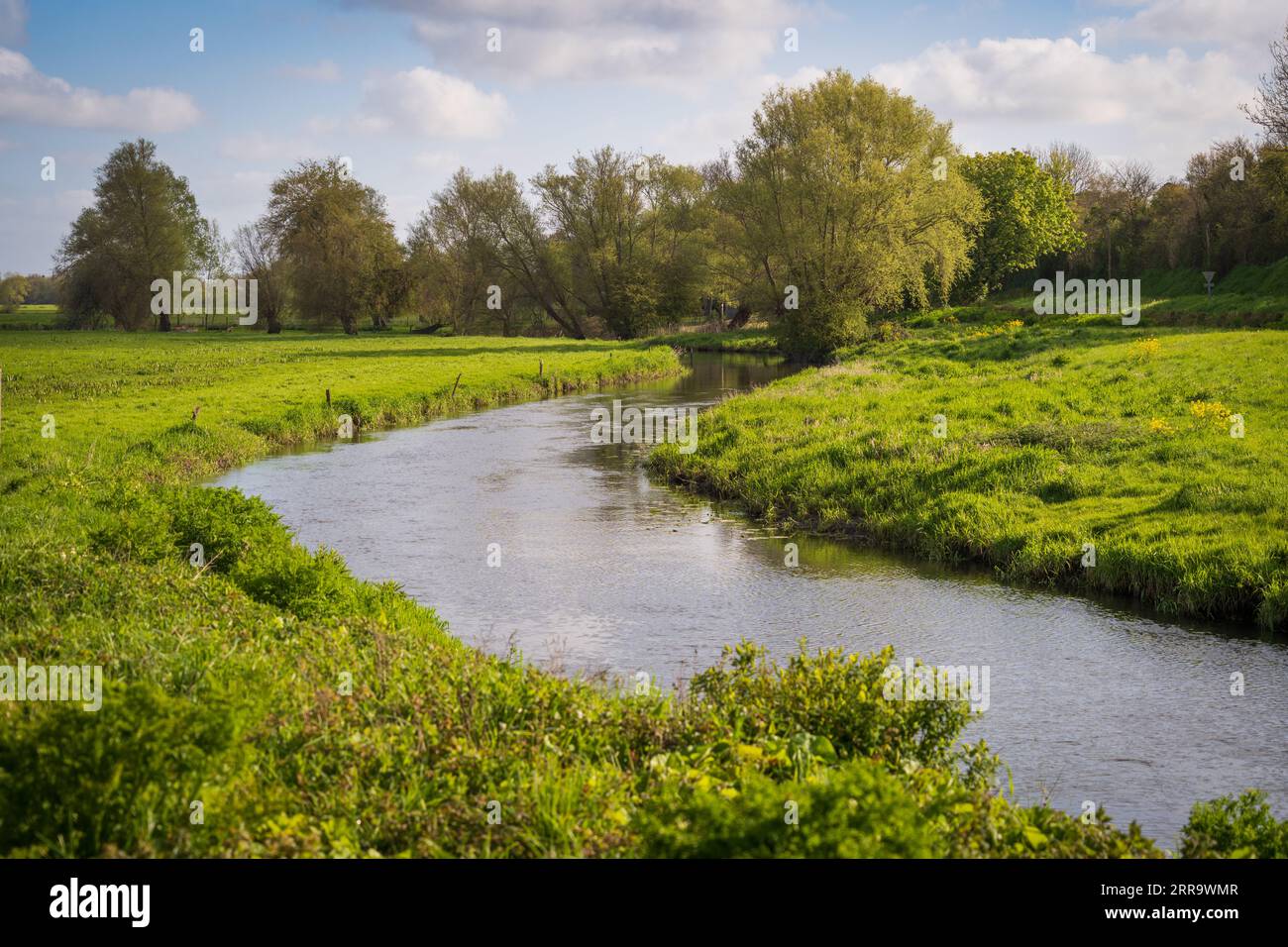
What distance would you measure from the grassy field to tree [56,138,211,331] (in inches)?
2879

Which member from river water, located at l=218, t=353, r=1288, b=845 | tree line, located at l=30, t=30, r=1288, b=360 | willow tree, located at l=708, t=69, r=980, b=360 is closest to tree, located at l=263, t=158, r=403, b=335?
tree line, located at l=30, t=30, r=1288, b=360

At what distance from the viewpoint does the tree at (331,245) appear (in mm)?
82312

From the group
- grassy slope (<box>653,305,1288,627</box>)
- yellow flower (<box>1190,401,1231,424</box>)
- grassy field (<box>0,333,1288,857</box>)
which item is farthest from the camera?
yellow flower (<box>1190,401,1231,424</box>)

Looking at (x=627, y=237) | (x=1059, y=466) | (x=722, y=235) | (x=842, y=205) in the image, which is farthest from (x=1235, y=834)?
(x=627, y=237)

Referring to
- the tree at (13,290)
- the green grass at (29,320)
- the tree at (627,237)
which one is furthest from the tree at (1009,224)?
the tree at (13,290)

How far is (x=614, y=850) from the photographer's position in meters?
6.21

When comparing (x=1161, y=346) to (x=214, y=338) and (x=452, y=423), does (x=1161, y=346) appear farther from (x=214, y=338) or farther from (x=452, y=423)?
(x=214, y=338)

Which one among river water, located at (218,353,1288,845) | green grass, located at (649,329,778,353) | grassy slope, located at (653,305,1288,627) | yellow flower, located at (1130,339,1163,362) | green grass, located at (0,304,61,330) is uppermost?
green grass, located at (0,304,61,330)

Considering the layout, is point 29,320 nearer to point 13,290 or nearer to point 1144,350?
point 13,290

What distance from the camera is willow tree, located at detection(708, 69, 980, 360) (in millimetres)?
54000

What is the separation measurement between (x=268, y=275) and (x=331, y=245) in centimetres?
1304

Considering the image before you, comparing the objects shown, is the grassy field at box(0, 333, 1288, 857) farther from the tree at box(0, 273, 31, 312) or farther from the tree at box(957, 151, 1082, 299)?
the tree at box(0, 273, 31, 312)

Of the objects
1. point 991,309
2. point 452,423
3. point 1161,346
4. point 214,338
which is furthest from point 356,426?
point 214,338

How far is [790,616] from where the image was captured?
1459cm
